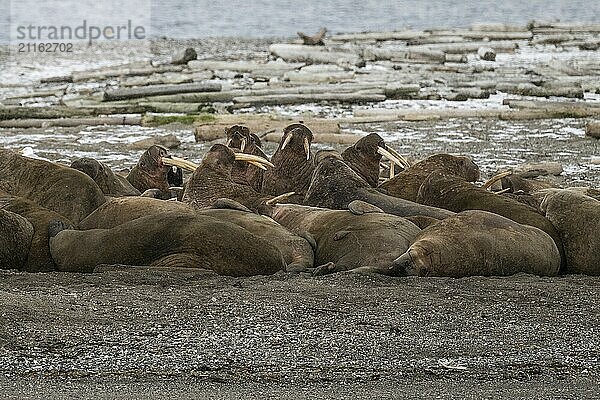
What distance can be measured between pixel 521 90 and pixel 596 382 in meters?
14.2

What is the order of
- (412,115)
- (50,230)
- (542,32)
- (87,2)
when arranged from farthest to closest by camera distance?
(87,2) < (542,32) < (412,115) < (50,230)

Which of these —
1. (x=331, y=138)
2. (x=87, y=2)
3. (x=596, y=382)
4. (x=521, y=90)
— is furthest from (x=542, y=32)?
(x=87, y=2)

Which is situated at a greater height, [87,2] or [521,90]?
[521,90]

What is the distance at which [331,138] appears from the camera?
13289 mm

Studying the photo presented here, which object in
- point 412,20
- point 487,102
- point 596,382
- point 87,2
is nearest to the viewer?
point 596,382

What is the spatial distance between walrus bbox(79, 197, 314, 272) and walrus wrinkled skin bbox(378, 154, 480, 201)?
141 centimetres

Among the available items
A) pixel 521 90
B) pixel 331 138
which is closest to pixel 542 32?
pixel 521 90

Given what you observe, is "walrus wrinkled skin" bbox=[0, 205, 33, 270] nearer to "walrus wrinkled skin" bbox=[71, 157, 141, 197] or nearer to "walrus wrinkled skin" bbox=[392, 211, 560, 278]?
"walrus wrinkled skin" bbox=[71, 157, 141, 197]

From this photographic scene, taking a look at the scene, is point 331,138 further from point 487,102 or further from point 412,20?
point 412,20

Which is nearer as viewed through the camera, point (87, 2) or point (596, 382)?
point (596, 382)

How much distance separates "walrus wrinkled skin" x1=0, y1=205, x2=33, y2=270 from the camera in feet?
22.0

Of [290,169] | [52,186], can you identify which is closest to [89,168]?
[52,186]

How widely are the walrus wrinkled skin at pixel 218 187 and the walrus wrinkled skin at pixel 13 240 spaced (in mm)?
1541

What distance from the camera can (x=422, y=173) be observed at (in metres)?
8.58
